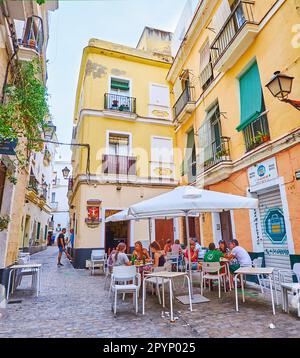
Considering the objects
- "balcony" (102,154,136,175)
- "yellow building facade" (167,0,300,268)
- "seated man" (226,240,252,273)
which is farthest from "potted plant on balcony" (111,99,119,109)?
"seated man" (226,240,252,273)

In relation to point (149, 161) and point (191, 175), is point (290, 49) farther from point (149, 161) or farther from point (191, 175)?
point (149, 161)

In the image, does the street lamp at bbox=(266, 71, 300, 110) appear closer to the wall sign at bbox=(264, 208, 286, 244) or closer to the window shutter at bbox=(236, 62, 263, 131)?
the window shutter at bbox=(236, 62, 263, 131)

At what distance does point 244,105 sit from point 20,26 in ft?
23.6

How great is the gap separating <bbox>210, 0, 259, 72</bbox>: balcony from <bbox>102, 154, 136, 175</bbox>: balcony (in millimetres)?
6138

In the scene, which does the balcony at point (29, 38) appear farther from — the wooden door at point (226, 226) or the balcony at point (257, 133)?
the wooden door at point (226, 226)

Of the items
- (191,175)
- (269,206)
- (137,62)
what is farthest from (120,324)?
(137,62)

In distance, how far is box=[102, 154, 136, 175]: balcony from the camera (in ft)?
42.1

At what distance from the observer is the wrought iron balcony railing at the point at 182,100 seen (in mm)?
12610

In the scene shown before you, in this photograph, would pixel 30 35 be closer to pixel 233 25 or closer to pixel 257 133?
pixel 233 25

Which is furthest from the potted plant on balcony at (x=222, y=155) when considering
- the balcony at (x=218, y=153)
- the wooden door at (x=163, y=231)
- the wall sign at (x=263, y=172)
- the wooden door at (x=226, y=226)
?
the wooden door at (x=163, y=231)

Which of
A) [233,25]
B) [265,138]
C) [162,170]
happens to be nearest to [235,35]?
[233,25]

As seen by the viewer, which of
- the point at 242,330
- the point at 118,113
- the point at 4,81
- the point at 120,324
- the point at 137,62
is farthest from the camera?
the point at 137,62

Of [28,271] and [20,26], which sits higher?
[20,26]

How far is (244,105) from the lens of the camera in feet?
28.0
